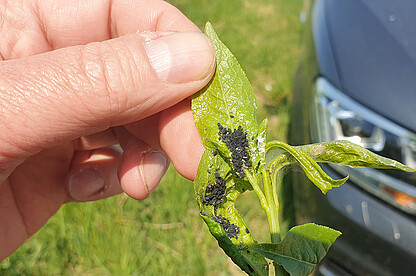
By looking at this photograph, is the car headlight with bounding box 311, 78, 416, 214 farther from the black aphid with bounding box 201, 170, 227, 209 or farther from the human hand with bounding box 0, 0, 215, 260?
the black aphid with bounding box 201, 170, 227, 209

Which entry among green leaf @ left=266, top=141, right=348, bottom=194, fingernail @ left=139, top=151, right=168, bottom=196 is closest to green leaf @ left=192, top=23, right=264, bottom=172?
green leaf @ left=266, top=141, right=348, bottom=194

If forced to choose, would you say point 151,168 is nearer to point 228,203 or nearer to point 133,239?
point 228,203

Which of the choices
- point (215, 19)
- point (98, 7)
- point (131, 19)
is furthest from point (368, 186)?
point (215, 19)

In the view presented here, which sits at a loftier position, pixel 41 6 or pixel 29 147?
pixel 41 6

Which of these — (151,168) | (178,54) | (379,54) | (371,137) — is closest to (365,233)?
(371,137)

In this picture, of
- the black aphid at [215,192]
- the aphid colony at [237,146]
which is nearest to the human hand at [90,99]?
the aphid colony at [237,146]

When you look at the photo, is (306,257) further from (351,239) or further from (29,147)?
(351,239)
